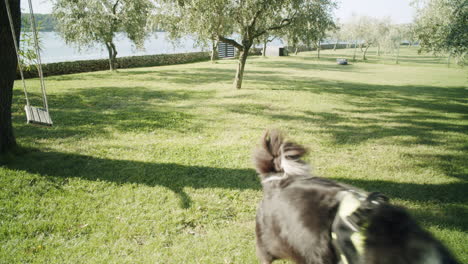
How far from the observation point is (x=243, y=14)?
1246 cm

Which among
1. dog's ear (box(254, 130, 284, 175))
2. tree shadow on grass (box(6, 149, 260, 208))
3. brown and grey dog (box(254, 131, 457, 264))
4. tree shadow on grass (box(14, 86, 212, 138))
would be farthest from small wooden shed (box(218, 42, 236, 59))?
brown and grey dog (box(254, 131, 457, 264))

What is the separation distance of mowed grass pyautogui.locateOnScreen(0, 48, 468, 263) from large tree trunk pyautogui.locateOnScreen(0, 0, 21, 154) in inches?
23.2

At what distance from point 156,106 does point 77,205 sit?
719cm

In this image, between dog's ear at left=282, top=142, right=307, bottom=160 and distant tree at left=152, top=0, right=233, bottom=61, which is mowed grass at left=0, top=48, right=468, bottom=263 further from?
distant tree at left=152, top=0, right=233, bottom=61

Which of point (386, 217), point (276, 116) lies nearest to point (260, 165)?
point (386, 217)

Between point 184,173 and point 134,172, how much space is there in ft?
3.45

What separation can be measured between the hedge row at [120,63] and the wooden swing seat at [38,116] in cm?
1635

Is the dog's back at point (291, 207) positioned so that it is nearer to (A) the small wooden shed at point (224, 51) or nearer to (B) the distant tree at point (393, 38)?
(A) the small wooden shed at point (224, 51)

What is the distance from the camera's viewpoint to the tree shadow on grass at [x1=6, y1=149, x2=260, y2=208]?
4.93 meters

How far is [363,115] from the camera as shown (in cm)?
1033

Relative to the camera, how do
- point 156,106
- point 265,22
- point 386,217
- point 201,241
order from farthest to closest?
point 265,22 → point 156,106 → point 201,241 → point 386,217

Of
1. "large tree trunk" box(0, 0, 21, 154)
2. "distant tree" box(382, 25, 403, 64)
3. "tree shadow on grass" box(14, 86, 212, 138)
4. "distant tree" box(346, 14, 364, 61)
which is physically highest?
"distant tree" box(346, 14, 364, 61)

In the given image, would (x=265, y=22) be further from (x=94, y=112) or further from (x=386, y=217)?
(x=386, y=217)

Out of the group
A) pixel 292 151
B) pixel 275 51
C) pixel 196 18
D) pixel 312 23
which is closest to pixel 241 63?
pixel 196 18
